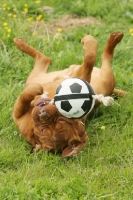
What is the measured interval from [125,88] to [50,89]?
1.12m

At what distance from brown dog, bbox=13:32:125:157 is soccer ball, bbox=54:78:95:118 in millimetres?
177

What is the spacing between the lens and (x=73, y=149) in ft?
15.9

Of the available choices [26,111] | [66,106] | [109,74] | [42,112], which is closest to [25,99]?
[26,111]

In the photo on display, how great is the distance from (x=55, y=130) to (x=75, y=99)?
0.40 m

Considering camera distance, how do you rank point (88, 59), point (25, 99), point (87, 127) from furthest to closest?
point (87, 127) → point (88, 59) → point (25, 99)

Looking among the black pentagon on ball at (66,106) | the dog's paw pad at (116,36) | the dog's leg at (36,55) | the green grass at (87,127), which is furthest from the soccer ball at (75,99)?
the dog's leg at (36,55)

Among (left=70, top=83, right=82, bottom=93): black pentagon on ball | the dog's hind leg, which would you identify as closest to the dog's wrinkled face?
(left=70, top=83, right=82, bottom=93): black pentagon on ball

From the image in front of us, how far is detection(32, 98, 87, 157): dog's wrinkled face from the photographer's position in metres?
4.73

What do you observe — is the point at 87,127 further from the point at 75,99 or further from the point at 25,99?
the point at 75,99

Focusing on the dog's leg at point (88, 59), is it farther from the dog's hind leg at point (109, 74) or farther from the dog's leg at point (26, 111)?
the dog's leg at point (26, 111)

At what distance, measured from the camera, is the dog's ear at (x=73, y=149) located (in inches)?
191

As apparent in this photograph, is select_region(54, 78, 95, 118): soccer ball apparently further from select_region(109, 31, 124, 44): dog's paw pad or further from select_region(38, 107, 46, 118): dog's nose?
select_region(109, 31, 124, 44): dog's paw pad

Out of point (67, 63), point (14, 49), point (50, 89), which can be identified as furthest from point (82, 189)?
point (14, 49)

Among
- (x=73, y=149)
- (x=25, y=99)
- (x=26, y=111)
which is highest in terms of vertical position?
(x=25, y=99)
